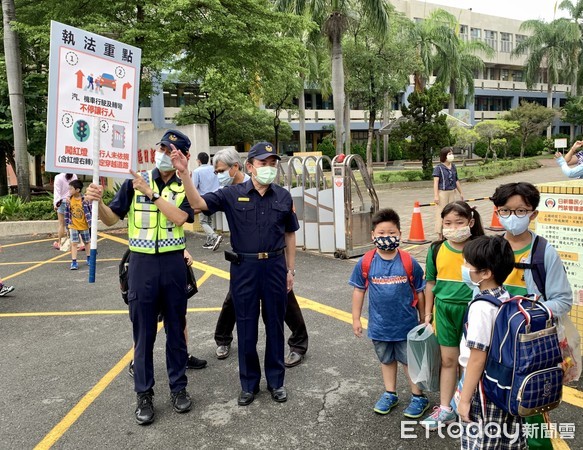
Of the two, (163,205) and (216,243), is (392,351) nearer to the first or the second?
(163,205)

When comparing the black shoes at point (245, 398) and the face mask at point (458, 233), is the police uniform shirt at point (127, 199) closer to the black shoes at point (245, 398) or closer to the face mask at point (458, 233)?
the black shoes at point (245, 398)

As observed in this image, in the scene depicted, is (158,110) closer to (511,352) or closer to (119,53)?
(119,53)

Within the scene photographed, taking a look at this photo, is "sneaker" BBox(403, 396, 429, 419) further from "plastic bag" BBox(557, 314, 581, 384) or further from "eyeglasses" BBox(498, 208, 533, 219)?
"eyeglasses" BBox(498, 208, 533, 219)

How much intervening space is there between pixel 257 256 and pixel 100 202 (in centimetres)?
115

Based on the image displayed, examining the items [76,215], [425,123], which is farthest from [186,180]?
[425,123]

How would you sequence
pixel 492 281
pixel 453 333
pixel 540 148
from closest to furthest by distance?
pixel 492 281 < pixel 453 333 < pixel 540 148

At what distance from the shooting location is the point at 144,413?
11.9 feet

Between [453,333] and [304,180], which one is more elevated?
[304,180]

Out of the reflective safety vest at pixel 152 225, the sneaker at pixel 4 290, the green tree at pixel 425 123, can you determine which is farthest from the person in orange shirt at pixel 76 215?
the green tree at pixel 425 123

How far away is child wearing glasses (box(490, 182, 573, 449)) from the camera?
2777 mm

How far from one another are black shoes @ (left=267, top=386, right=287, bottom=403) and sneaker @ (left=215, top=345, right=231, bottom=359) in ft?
3.04

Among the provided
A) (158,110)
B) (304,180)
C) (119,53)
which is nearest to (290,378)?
(119,53)

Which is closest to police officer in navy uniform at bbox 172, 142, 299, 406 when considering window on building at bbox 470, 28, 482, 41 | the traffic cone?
the traffic cone

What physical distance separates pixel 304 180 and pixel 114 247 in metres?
4.50
